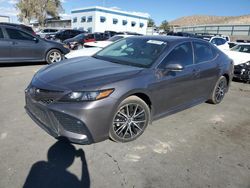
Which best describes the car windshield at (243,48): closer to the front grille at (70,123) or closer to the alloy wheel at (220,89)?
the alloy wheel at (220,89)

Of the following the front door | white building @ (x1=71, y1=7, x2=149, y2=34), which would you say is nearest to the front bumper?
the front door

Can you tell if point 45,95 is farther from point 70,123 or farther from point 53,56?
point 53,56

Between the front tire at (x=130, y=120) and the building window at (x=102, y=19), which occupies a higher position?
the building window at (x=102, y=19)

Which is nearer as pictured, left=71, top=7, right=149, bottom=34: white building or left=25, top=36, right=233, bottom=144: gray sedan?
left=25, top=36, right=233, bottom=144: gray sedan

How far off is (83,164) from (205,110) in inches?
129

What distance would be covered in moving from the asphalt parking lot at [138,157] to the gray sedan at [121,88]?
0.92ft

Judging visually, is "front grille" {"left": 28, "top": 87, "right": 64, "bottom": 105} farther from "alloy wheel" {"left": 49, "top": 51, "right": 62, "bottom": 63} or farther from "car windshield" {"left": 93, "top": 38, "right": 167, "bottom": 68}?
"alloy wheel" {"left": 49, "top": 51, "right": 62, "bottom": 63}

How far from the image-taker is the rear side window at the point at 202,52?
4734mm

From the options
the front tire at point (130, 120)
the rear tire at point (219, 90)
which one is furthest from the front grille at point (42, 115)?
the rear tire at point (219, 90)

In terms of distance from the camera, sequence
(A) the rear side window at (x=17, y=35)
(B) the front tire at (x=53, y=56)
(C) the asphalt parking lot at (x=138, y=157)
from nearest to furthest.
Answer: (C) the asphalt parking lot at (x=138, y=157) → (A) the rear side window at (x=17, y=35) → (B) the front tire at (x=53, y=56)

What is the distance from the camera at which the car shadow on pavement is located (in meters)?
2.69

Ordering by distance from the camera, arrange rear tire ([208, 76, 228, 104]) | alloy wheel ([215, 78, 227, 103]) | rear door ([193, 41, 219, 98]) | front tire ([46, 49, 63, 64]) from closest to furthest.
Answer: rear door ([193, 41, 219, 98]) < rear tire ([208, 76, 228, 104]) < alloy wheel ([215, 78, 227, 103]) < front tire ([46, 49, 63, 64])

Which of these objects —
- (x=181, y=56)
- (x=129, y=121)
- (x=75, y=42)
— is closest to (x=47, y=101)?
(x=129, y=121)

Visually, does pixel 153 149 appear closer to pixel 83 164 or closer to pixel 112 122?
pixel 112 122
